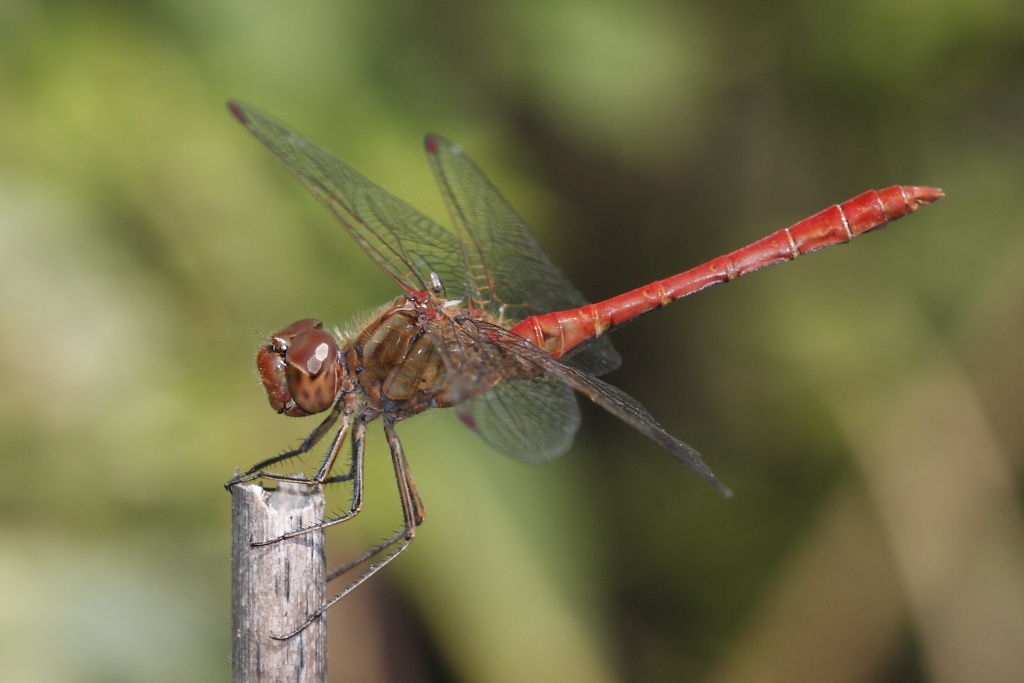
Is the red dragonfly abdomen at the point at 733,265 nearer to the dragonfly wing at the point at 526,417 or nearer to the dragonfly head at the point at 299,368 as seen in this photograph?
the dragonfly wing at the point at 526,417

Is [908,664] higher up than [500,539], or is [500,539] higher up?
[500,539]

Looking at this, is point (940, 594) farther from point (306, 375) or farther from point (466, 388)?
point (306, 375)

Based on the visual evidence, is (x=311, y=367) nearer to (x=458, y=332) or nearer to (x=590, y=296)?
(x=458, y=332)

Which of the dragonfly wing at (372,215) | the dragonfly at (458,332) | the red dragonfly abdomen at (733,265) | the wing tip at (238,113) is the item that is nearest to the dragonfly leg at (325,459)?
the dragonfly at (458,332)

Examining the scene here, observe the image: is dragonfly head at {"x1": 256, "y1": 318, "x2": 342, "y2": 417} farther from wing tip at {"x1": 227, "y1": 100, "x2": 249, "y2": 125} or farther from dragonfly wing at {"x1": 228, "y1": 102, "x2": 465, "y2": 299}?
wing tip at {"x1": 227, "y1": 100, "x2": 249, "y2": 125}

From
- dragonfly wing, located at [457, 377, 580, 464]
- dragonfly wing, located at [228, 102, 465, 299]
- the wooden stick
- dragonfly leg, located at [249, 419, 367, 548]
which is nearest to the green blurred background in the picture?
dragonfly wing, located at [228, 102, 465, 299]

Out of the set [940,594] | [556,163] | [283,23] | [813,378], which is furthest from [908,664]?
[283,23]
